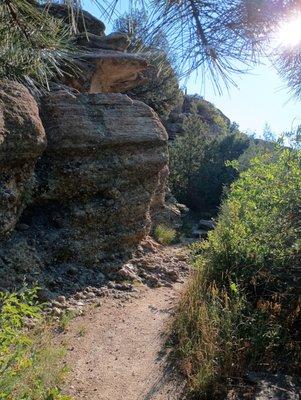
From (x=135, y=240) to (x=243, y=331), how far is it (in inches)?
171

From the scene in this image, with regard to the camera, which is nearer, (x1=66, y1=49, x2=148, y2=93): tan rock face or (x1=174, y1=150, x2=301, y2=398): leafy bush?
(x1=174, y1=150, x2=301, y2=398): leafy bush

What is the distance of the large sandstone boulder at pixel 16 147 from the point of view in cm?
657

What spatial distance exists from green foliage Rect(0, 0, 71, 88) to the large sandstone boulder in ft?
9.99

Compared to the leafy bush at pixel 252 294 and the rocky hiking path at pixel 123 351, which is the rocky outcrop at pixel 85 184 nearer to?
the rocky hiking path at pixel 123 351

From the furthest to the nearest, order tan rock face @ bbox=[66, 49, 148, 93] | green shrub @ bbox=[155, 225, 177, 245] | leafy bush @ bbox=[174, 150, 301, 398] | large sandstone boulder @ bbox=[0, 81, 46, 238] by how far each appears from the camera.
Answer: green shrub @ bbox=[155, 225, 177, 245], tan rock face @ bbox=[66, 49, 148, 93], large sandstone boulder @ bbox=[0, 81, 46, 238], leafy bush @ bbox=[174, 150, 301, 398]

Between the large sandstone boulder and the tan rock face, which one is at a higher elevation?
the tan rock face

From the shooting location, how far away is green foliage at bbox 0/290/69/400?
300cm

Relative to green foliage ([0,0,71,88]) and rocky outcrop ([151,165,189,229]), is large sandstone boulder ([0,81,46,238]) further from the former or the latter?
rocky outcrop ([151,165,189,229])

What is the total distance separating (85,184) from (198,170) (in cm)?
1386

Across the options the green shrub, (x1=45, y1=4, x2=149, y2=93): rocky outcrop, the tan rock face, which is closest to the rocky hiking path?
the green shrub

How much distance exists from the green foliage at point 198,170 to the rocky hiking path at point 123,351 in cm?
1338

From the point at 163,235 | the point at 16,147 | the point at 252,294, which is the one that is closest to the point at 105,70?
the point at 163,235

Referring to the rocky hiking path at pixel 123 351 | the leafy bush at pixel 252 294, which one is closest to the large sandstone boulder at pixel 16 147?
the rocky hiking path at pixel 123 351

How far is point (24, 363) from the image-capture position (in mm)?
3029
